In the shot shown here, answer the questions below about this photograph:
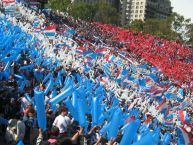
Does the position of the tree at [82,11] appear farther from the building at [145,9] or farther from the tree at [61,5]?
the building at [145,9]

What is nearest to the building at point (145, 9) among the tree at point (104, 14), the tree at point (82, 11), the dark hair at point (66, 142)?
the tree at point (104, 14)

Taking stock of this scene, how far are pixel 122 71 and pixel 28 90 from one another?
10.8 meters

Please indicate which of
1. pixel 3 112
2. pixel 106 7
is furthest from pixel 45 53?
pixel 106 7

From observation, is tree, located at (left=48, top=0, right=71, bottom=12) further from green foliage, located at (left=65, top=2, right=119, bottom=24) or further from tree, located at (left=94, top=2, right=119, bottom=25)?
tree, located at (left=94, top=2, right=119, bottom=25)

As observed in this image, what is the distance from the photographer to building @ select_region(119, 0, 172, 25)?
146m

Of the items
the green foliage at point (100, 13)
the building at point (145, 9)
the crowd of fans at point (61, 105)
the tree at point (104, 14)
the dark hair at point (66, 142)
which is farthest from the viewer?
the building at point (145, 9)

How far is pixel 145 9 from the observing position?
14550cm

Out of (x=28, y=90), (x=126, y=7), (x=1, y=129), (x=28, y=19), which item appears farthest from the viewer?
(x=126, y=7)

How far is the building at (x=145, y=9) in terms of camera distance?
145500 mm

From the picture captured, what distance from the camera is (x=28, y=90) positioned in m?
12.1

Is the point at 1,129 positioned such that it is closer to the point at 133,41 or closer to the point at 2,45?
the point at 2,45

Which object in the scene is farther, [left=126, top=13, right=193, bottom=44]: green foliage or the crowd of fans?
[left=126, top=13, right=193, bottom=44]: green foliage

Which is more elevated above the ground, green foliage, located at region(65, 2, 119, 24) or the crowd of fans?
the crowd of fans

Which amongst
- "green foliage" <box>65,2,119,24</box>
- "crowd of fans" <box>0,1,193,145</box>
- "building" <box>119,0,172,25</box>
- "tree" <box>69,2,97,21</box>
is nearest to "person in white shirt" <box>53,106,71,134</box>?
"crowd of fans" <box>0,1,193,145</box>
